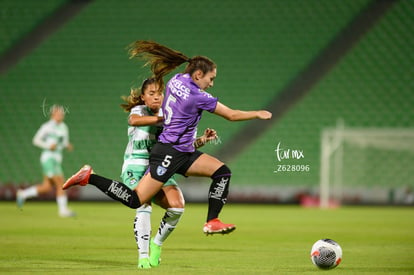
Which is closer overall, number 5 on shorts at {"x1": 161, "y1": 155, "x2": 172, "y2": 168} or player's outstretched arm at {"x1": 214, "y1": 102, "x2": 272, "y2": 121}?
player's outstretched arm at {"x1": 214, "y1": 102, "x2": 272, "y2": 121}

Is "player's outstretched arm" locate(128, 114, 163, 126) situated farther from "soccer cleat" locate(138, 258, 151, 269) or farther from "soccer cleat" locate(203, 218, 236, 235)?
"soccer cleat" locate(138, 258, 151, 269)

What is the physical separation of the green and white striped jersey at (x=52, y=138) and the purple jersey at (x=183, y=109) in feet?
28.7

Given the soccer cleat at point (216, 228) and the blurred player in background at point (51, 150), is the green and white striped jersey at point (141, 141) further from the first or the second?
the blurred player in background at point (51, 150)

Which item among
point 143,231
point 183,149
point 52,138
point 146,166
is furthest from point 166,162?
point 52,138

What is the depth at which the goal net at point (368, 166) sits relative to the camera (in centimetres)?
1980

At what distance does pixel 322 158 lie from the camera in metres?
19.9

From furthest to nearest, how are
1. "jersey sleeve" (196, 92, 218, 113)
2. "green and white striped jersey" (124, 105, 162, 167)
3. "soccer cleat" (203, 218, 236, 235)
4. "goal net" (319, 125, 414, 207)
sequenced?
1. "goal net" (319, 125, 414, 207)
2. "green and white striped jersey" (124, 105, 162, 167)
3. "jersey sleeve" (196, 92, 218, 113)
4. "soccer cleat" (203, 218, 236, 235)

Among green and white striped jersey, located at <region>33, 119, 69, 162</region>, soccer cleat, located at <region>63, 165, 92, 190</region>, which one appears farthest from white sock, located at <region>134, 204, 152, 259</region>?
green and white striped jersey, located at <region>33, 119, 69, 162</region>

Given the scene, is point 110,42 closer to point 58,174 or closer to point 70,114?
point 70,114

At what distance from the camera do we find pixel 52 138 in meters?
15.5

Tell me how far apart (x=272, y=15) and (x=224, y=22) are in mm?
1453

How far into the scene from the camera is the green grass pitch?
6.96 metres

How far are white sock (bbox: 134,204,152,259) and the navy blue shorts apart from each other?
1.65 ft

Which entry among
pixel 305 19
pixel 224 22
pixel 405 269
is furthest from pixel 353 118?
pixel 405 269
